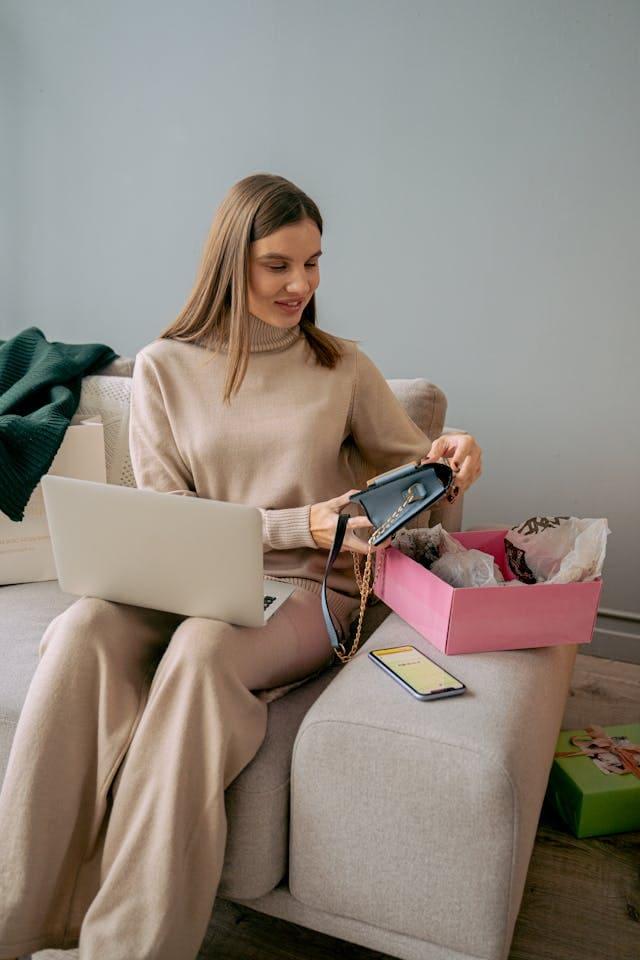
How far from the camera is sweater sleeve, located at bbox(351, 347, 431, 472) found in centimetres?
145

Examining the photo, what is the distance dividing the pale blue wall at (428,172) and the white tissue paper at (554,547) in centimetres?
82

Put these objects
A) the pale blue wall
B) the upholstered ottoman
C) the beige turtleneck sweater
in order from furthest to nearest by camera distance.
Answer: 1. the pale blue wall
2. the beige turtleneck sweater
3. the upholstered ottoman

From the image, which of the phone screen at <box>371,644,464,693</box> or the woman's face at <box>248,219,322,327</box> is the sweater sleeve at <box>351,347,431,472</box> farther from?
the phone screen at <box>371,644,464,693</box>

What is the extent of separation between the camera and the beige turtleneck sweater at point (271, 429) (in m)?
1.38

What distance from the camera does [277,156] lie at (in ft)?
7.23

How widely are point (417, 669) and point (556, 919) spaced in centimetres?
56

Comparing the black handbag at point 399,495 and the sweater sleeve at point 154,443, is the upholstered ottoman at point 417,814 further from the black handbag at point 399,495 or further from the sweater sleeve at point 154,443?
the sweater sleeve at point 154,443

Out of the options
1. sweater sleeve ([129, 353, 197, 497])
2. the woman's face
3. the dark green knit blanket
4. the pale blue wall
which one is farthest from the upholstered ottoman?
the pale blue wall

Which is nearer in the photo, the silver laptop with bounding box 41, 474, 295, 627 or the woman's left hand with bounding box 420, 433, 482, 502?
the silver laptop with bounding box 41, 474, 295, 627

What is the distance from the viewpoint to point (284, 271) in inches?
52.9

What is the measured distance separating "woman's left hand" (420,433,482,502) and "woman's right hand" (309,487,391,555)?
0.15 metres

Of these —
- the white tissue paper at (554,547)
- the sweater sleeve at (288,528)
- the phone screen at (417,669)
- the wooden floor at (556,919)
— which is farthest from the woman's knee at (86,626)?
the white tissue paper at (554,547)

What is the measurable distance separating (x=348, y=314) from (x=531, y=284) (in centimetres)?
52

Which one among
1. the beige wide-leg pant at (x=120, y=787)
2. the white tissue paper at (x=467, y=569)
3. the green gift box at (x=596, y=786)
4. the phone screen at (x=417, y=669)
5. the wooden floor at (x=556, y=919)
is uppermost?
the white tissue paper at (x=467, y=569)
